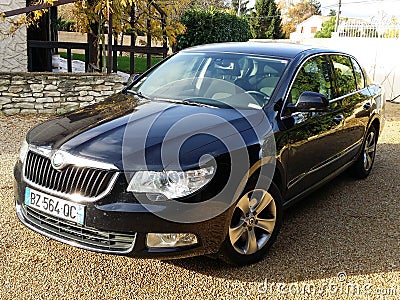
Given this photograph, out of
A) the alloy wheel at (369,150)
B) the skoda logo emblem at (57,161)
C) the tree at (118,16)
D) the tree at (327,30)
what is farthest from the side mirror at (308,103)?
the tree at (327,30)

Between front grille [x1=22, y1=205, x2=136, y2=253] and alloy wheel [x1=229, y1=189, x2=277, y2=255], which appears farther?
alloy wheel [x1=229, y1=189, x2=277, y2=255]

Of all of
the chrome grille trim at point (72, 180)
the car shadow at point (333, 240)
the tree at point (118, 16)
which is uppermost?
the tree at point (118, 16)

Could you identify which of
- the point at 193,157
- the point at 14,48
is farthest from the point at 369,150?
the point at 14,48

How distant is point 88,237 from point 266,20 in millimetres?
41096

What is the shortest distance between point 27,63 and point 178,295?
8.53 meters

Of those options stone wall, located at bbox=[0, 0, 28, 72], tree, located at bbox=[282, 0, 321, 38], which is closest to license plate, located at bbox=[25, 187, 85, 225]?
stone wall, located at bbox=[0, 0, 28, 72]

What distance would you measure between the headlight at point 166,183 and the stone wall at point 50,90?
6.04m

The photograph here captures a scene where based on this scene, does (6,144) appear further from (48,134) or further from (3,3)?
(3,3)

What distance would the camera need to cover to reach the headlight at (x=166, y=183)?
110 inches

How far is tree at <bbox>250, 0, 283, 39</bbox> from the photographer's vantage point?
40344 mm

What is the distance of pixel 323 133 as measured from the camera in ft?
13.8

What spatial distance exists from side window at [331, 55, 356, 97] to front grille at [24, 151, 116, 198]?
9.58 feet

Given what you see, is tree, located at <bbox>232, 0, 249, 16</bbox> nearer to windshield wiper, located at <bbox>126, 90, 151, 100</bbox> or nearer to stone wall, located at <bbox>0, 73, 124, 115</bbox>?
stone wall, located at <bbox>0, 73, 124, 115</bbox>

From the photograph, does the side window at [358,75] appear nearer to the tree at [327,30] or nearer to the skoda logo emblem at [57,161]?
the skoda logo emblem at [57,161]
